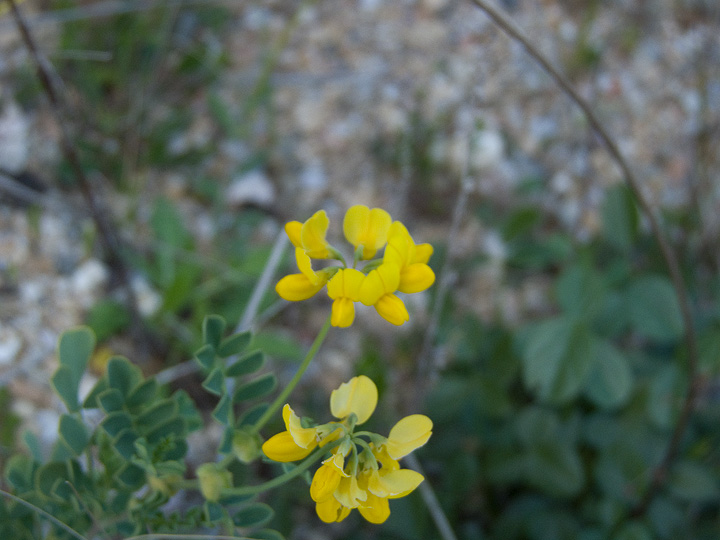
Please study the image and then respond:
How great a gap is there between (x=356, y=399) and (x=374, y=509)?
4.7 inches

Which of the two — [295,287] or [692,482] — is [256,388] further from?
[692,482]

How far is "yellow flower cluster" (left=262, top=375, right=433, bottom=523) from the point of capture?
663 millimetres

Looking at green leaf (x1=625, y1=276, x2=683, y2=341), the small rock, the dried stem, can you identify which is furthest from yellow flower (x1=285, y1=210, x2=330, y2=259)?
the small rock

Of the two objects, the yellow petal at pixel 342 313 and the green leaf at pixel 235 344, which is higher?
the yellow petal at pixel 342 313

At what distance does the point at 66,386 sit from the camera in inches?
33.5

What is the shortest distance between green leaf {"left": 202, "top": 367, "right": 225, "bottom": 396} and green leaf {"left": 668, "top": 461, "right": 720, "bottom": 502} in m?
1.15

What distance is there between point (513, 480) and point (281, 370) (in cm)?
68

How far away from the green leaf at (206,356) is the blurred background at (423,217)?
0.47 meters

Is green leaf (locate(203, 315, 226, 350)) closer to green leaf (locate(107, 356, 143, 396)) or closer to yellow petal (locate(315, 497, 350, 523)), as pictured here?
green leaf (locate(107, 356, 143, 396))

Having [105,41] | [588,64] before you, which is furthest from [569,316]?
[105,41]

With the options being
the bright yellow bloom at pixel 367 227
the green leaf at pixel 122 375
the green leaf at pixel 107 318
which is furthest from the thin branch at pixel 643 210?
the green leaf at pixel 107 318

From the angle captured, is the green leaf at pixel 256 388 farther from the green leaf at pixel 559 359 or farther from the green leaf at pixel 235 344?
the green leaf at pixel 559 359

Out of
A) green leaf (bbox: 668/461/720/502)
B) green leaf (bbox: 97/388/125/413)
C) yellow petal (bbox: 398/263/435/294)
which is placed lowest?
green leaf (bbox: 668/461/720/502)

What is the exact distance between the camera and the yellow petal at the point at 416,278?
734 millimetres
